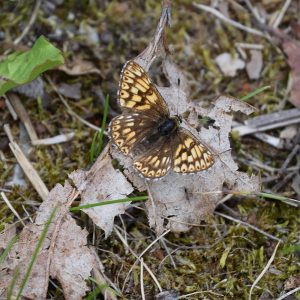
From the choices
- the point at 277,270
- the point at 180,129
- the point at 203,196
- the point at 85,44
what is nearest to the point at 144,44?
the point at 85,44

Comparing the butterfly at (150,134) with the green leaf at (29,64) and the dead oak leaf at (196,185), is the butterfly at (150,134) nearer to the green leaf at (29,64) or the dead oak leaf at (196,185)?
the dead oak leaf at (196,185)

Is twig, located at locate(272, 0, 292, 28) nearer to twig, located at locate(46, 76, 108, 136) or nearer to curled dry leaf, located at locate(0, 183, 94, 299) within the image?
twig, located at locate(46, 76, 108, 136)

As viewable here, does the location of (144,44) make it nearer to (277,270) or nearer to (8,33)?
(8,33)

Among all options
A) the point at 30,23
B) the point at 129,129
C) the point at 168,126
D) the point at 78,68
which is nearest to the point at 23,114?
the point at 78,68

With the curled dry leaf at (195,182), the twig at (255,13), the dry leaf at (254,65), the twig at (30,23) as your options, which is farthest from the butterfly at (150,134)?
the twig at (255,13)

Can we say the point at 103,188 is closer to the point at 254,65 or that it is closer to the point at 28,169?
the point at 28,169

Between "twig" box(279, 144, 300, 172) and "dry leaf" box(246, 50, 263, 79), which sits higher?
"dry leaf" box(246, 50, 263, 79)

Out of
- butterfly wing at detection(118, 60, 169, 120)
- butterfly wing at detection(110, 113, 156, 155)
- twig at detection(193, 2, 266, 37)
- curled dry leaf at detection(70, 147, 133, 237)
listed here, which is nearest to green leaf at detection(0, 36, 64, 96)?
butterfly wing at detection(118, 60, 169, 120)
